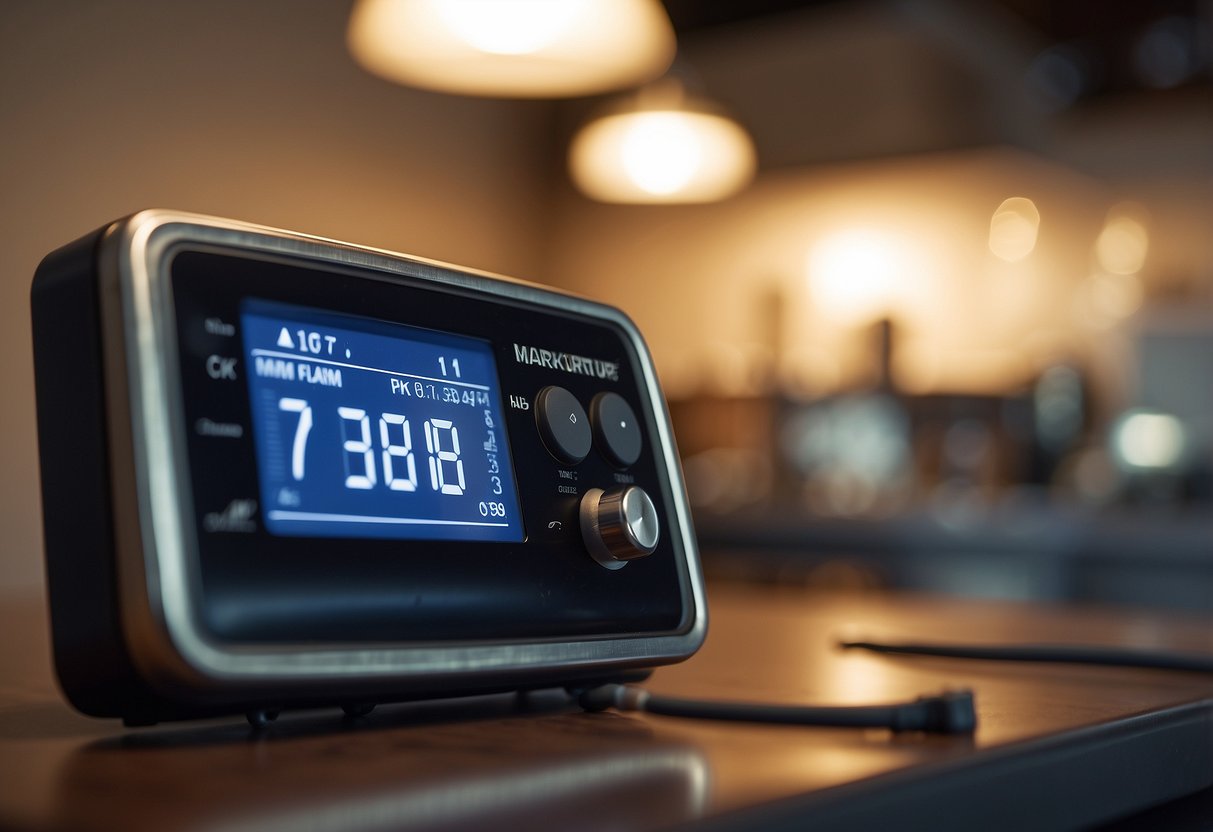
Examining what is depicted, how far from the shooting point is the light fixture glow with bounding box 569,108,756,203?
2756mm

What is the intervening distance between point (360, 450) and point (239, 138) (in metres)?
3.76

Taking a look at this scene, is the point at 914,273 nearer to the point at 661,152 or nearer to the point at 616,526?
the point at 661,152

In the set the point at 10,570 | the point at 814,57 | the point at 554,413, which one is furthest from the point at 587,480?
the point at 814,57

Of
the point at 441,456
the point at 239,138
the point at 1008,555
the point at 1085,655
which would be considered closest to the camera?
the point at 441,456

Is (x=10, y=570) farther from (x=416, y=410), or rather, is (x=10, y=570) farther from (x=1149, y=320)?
(x=1149, y=320)

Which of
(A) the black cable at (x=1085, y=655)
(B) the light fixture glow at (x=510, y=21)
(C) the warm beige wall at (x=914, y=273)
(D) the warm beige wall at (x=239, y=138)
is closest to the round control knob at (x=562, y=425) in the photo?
(A) the black cable at (x=1085, y=655)

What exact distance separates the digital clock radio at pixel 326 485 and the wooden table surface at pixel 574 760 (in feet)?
0.07

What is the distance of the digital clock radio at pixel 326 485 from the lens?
353 millimetres

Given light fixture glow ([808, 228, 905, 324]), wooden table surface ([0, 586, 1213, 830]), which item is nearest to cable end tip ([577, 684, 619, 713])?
wooden table surface ([0, 586, 1213, 830])

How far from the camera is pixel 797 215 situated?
4266mm

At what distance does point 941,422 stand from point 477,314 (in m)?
3.34

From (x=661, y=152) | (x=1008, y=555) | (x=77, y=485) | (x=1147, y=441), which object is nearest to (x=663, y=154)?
(x=661, y=152)

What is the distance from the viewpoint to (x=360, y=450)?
0.42 meters

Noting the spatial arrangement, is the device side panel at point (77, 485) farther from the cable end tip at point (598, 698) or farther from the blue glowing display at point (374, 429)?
the cable end tip at point (598, 698)
